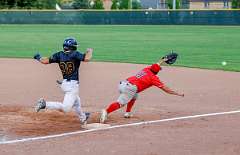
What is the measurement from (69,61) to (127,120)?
153 centimetres

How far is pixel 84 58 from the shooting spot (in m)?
9.64

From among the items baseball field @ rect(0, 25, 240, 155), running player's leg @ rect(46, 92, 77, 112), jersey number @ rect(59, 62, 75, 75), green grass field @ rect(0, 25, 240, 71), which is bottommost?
green grass field @ rect(0, 25, 240, 71)

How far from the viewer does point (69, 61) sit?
9.78 meters

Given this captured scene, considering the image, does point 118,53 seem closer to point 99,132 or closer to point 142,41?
point 142,41

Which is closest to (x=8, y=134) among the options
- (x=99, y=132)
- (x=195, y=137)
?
(x=99, y=132)

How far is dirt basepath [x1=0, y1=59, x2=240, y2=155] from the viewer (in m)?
8.17

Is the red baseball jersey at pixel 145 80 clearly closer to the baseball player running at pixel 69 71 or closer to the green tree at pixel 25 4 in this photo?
the baseball player running at pixel 69 71

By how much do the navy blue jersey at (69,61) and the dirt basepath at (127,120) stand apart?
2.73ft

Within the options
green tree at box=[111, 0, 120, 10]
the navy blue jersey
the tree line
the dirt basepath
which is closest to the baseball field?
the dirt basepath

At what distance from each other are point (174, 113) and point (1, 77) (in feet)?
24.8

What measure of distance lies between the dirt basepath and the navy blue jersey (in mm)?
834

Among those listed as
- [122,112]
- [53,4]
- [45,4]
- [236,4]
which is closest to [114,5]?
[53,4]

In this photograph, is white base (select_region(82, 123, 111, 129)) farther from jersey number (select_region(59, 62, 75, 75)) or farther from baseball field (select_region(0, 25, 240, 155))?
jersey number (select_region(59, 62, 75, 75))

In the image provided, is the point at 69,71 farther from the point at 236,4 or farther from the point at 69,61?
the point at 236,4
